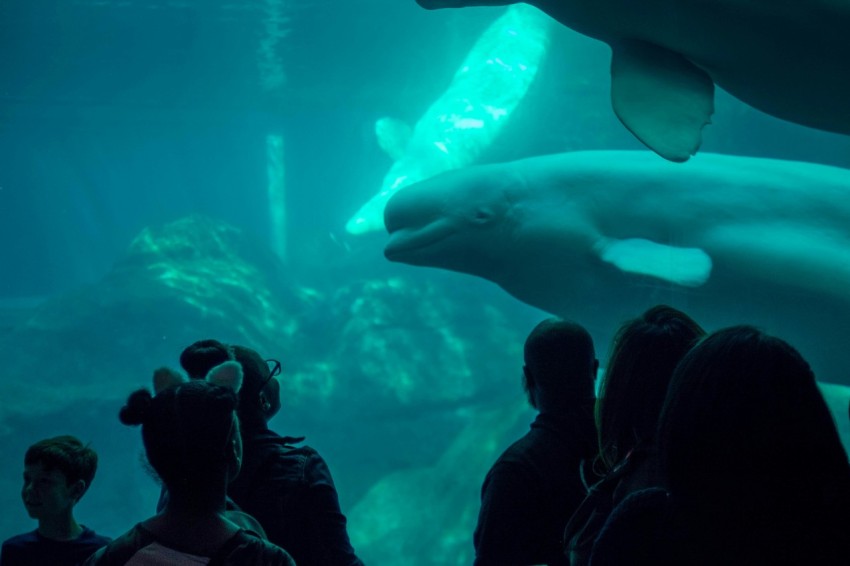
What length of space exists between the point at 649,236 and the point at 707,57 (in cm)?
168

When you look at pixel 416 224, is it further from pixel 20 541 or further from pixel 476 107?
pixel 476 107

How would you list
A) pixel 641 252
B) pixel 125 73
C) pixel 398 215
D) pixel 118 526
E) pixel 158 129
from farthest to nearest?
pixel 158 129
pixel 125 73
pixel 118 526
pixel 398 215
pixel 641 252

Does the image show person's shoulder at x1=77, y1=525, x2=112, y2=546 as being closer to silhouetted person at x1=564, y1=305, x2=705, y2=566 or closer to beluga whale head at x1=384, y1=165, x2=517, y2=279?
silhouetted person at x1=564, y1=305, x2=705, y2=566

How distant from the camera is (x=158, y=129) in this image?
4453cm

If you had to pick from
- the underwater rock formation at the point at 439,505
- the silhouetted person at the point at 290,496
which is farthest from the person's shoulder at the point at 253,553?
the underwater rock formation at the point at 439,505

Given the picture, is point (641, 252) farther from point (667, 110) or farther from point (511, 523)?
point (511, 523)

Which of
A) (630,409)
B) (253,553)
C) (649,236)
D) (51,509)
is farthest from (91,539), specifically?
(649,236)

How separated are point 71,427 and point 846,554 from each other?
1726 centimetres

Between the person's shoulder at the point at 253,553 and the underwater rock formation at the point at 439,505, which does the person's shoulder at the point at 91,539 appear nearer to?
the person's shoulder at the point at 253,553

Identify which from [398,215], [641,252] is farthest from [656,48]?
[398,215]

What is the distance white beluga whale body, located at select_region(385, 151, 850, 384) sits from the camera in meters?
4.99

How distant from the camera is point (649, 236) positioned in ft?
16.9

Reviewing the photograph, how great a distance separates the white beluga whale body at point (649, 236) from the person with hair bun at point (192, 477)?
3156 millimetres

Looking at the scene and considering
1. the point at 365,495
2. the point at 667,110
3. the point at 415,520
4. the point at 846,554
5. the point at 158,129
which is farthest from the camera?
the point at 158,129
